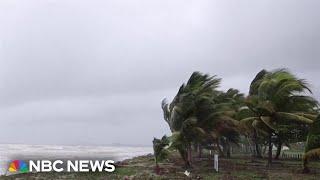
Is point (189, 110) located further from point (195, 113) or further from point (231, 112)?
point (231, 112)

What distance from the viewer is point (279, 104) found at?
109 ft

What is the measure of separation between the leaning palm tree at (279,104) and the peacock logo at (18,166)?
14811mm

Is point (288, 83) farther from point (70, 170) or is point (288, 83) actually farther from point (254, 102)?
point (70, 170)

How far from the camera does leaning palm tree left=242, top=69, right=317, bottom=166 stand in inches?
1275

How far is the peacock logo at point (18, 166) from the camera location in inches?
1184

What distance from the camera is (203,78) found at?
34.7m

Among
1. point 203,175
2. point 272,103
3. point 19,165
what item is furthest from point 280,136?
point 19,165

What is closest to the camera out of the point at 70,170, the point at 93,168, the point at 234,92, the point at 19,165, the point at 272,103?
the point at 93,168

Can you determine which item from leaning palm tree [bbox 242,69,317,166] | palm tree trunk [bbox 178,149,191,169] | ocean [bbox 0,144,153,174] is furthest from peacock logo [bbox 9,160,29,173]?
leaning palm tree [bbox 242,69,317,166]

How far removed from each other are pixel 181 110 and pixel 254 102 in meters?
5.44

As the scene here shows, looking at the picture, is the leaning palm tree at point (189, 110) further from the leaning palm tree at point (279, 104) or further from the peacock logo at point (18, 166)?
the peacock logo at point (18, 166)

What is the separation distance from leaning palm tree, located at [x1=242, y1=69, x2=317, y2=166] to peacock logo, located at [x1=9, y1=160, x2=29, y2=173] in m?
14.8

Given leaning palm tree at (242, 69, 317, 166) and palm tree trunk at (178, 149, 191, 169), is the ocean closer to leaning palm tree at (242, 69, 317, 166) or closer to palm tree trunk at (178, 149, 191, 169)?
palm tree trunk at (178, 149, 191, 169)

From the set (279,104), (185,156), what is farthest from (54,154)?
(279,104)
